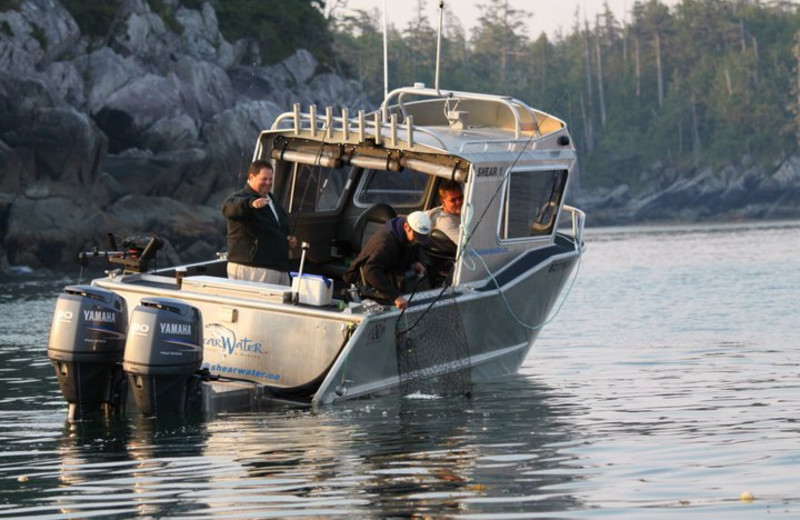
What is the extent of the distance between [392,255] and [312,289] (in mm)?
980

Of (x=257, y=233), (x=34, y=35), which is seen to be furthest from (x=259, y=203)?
(x=34, y=35)

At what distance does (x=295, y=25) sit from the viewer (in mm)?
69125

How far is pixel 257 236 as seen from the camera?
532 inches

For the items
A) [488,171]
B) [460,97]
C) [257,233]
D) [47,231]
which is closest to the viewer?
[257,233]

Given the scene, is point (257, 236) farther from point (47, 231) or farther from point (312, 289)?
point (47, 231)

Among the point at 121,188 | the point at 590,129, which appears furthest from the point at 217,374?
the point at 590,129

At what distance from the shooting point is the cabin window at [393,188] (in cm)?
1656

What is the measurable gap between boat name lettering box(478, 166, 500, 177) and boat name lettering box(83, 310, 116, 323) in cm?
396

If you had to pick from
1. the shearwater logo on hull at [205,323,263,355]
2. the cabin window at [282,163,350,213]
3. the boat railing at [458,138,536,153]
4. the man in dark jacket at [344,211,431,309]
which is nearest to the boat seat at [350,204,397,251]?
the cabin window at [282,163,350,213]

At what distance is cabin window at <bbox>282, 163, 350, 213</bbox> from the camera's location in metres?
16.3

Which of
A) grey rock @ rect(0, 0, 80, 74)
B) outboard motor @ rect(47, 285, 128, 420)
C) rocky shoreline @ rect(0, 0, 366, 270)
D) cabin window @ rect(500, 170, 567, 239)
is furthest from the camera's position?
grey rock @ rect(0, 0, 80, 74)

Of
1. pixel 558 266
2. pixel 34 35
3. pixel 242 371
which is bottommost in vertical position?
pixel 242 371

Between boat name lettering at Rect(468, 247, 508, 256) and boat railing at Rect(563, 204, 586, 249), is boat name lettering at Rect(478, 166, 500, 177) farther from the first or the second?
boat railing at Rect(563, 204, 586, 249)

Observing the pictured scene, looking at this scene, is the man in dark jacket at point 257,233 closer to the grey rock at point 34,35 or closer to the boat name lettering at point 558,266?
the boat name lettering at point 558,266
